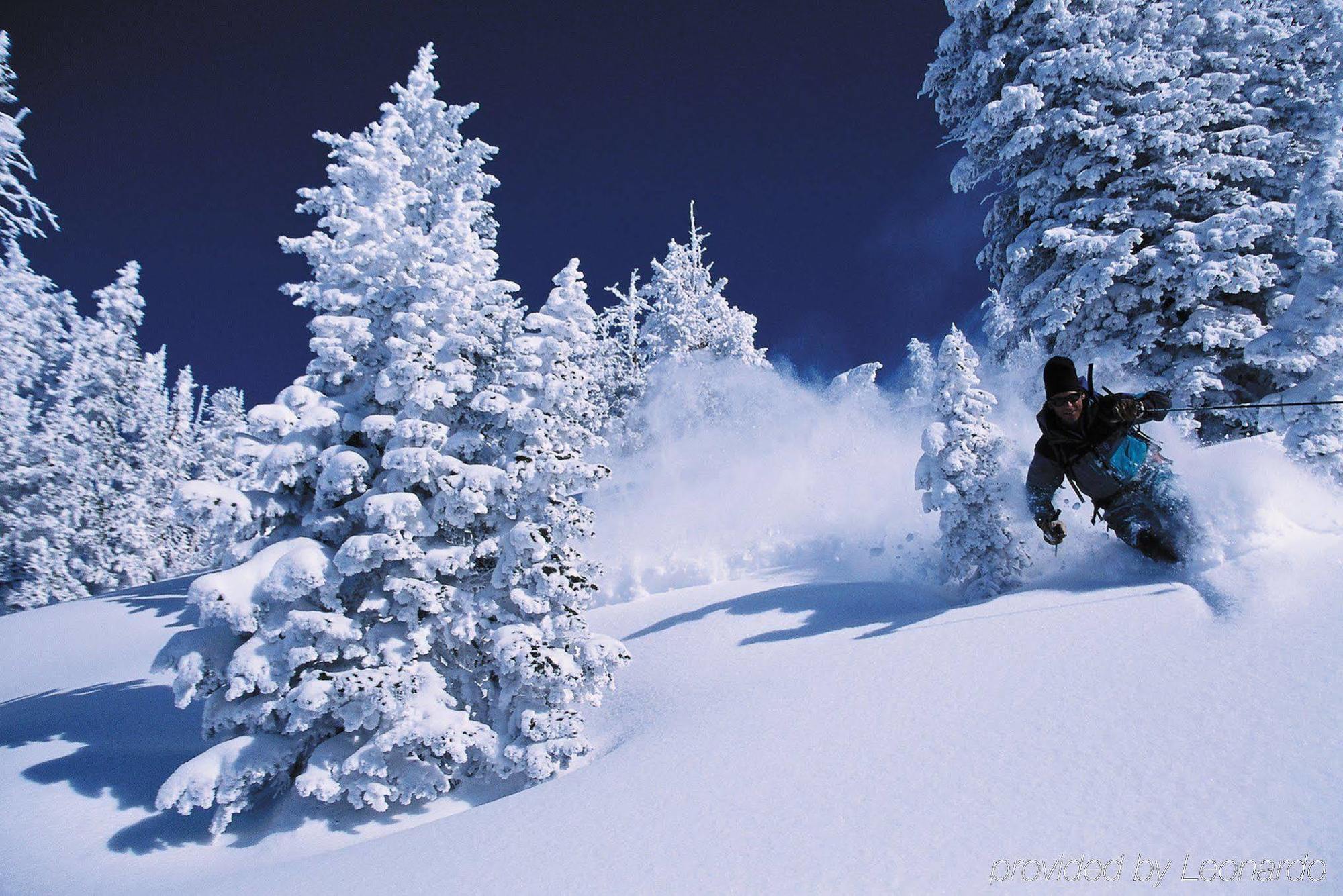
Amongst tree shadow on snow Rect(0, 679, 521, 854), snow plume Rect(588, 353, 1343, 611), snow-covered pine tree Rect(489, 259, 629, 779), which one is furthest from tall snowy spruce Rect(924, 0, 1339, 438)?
tree shadow on snow Rect(0, 679, 521, 854)

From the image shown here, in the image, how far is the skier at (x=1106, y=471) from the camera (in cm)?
656

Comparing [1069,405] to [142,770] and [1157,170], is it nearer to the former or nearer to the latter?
[1157,170]

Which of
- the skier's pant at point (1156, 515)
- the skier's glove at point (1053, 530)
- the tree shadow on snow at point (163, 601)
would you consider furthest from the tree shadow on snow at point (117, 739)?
the skier's pant at point (1156, 515)

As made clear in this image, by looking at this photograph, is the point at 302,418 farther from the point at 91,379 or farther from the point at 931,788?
the point at 91,379

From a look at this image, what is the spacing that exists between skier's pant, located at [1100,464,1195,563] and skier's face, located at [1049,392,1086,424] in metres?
1.08

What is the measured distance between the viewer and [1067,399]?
6.54 m

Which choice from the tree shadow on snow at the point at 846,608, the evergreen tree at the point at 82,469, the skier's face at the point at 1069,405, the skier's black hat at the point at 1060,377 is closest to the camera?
the skier's black hat at the point at 1060,377

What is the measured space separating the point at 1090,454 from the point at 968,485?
266 cm

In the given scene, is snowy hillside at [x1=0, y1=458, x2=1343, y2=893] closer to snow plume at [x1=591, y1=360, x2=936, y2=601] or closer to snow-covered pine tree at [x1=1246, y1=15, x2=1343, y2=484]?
snow plume at [x1=591, y1=360, x2=936, y2=601]

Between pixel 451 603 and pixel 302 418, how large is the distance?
344cm

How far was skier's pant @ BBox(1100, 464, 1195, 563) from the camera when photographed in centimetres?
669

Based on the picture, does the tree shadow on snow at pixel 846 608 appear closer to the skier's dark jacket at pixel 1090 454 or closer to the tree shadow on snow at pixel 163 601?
the skier's dark jacket at pixel 1090 454

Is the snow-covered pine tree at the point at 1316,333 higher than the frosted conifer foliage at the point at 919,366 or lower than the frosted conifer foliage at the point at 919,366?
lower

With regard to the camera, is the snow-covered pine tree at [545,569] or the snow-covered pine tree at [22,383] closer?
the snow-covered pine tree at [545,569]
